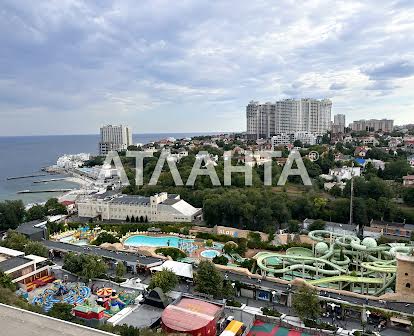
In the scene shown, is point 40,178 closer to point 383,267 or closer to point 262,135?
point 262,135

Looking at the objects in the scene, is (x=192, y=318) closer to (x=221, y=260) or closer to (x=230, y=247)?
(x=221, y=260)

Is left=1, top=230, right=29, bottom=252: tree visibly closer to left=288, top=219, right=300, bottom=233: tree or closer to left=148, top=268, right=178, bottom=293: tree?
left=148, top=268, right=178, bottom=293: tree

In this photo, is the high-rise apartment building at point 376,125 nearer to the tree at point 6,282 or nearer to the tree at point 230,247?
the tree at point 230,247

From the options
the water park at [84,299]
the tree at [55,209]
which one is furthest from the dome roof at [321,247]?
the tree at [55,209]

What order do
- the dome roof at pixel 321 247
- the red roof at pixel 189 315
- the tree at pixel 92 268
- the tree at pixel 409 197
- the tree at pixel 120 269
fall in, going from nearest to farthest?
the red roof at pixel 189 315 → the tree at pixel 92 268 → the tree at pixel 120 269 → the dome roof at pixel 321 247 → the tree at pixel 409 197

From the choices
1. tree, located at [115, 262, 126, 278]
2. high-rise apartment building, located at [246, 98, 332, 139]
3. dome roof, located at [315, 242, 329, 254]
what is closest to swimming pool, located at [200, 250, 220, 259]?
tree, located at [115, 262, 126, 278]

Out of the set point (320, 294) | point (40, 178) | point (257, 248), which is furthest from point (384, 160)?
point (40, 178)
